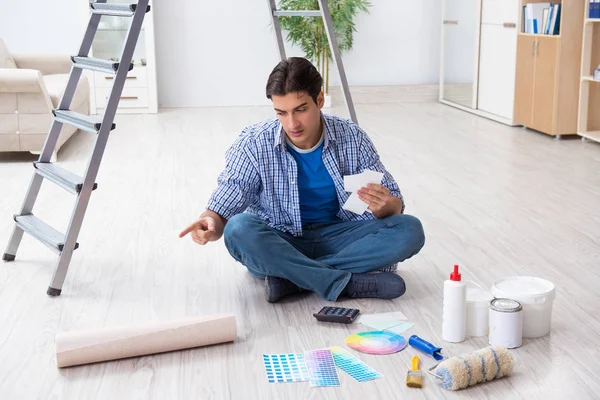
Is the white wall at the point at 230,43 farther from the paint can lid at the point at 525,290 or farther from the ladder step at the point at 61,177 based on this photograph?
the paint can lid at the point at 525,290

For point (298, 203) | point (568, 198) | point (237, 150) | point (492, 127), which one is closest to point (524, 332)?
point (298, 203)

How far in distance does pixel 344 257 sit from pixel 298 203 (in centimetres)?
24

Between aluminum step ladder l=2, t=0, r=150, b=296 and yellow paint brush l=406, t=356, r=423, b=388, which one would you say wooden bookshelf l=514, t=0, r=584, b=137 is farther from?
yellow paint brush l=406, t=356, r=423, b=388

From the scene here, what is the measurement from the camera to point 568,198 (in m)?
4.08

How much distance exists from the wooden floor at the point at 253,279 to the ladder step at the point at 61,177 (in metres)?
0.36

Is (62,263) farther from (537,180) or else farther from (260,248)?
(537,180)

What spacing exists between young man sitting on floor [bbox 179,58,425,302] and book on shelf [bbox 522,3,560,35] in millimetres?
3422

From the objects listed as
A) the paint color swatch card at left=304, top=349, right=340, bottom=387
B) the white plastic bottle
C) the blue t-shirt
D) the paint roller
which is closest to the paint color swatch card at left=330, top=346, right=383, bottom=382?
the paint color swatch card at left=304, top=349, right=340, bottom=387

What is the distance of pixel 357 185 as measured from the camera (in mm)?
2592

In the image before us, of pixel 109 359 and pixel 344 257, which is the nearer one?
pixel 109 359

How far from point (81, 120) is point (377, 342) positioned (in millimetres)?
1339

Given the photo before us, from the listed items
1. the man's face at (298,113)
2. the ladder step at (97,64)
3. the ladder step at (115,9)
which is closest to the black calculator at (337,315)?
the man's face at (298,113)

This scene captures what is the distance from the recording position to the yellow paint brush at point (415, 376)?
6.86 ft

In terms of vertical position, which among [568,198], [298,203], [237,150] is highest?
[237,150]
